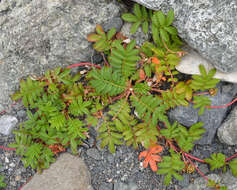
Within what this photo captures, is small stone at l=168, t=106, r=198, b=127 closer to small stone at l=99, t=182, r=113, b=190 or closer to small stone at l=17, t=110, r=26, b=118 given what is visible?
small stone at l=99, t=182, r=113, b=190

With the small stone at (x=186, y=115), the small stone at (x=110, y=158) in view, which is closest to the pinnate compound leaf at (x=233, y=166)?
the small stone at (x=186, y=115)

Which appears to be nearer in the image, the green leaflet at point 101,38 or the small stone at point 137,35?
the green leaflet at point 101,38

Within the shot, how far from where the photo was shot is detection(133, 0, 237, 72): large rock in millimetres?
2605

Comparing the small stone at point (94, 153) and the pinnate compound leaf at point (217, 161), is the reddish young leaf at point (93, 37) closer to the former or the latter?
the small stone at point (94, 153)

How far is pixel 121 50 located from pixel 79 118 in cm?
119

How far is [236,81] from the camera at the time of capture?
9.80 feet

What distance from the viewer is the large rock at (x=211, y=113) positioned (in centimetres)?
318

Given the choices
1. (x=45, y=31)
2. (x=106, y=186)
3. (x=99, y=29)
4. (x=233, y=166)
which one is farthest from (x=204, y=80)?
(x=45, y=31)

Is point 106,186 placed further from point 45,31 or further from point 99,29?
point 45,31

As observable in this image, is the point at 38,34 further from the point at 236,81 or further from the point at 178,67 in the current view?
the point at 236,81

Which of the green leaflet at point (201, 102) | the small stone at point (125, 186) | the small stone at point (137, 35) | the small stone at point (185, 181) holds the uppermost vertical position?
the small stone at point (137, 35)

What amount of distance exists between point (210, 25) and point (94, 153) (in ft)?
7.34

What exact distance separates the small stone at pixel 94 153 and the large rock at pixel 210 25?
6.36ft

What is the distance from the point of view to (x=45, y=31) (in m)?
3.24
